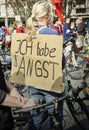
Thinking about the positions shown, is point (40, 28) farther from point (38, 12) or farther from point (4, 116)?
point (4, 116)

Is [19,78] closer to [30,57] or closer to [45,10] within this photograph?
[30,57]

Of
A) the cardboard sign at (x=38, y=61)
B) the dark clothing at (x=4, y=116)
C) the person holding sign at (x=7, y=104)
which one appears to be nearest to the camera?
the person holding sign at (x=7, y=104)

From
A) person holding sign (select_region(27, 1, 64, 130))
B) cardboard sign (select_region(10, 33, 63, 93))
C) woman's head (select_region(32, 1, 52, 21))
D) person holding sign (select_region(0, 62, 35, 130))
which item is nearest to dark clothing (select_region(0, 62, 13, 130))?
person holding sign (select_region(0, 62, 35, 130))

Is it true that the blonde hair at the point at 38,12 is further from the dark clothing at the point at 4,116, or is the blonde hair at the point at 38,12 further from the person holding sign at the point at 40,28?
the dark clothing at the point at 4,116

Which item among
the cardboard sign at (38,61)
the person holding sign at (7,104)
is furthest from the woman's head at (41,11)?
the person holding sign at (7,104)

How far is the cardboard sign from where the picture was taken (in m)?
4.21

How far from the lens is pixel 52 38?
4168 millimetres

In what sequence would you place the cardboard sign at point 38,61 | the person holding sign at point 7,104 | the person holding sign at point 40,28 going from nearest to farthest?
the person holding sign at point 7,104, the cardboard sign at point 38,61, the person holding sign at point 40,28

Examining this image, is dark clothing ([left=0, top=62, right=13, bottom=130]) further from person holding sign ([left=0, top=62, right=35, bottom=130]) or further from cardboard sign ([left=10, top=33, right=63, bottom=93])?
cardboard sign ([left=10, top=33, right=63, bottom=93])

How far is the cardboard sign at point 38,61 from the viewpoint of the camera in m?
A: 4.21

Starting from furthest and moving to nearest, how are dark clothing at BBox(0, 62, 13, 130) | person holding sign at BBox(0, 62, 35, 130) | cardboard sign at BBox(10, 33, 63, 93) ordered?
cardboard sign at BBox(10, 33, 63, 93) < dark clothing at BBox(0, 62, 13, 130) < person holding sign at BBox(0, 62, 35, 130)

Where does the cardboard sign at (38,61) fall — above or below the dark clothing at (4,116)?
above

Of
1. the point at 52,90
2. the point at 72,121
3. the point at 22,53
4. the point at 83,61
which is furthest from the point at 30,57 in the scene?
the point at 83,61

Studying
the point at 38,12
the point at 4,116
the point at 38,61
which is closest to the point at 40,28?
the point at 38,12
